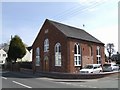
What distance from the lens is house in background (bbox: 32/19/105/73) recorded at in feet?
122

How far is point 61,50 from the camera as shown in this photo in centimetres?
3809

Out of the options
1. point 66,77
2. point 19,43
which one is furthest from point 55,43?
point 19,43

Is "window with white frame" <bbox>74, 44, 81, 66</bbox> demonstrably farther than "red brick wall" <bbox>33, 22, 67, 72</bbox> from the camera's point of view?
Yes

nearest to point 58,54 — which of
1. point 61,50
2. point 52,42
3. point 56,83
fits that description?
point 61,50

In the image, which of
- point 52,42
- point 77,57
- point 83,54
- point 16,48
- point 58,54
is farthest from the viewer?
point 16,48

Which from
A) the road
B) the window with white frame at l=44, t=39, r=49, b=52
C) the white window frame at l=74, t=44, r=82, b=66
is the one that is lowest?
the road

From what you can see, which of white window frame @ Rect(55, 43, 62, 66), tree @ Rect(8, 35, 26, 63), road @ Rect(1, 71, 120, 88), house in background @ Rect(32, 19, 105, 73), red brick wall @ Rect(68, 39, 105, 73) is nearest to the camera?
road @ Rect(1, 71, 120, 88)

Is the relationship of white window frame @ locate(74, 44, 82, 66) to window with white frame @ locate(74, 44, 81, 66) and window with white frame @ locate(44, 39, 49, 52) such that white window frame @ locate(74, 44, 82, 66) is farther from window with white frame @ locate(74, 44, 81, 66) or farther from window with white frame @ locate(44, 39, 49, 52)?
window with white frame @ locate(44, 39, 49, 52)

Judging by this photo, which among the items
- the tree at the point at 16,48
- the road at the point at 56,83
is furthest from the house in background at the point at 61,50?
the tree at the point at 16,48

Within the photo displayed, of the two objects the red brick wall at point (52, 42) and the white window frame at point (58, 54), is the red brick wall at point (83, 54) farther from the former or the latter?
the white window frame at point (58, 54)

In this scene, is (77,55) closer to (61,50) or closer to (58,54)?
(61,50)

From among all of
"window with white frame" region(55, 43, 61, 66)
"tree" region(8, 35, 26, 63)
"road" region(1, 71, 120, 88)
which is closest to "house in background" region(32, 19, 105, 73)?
"window with white frame" region(55, 43, 61, 66)

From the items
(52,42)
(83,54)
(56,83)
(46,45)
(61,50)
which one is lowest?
(56,83)

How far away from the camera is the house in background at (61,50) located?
37.1 meters
